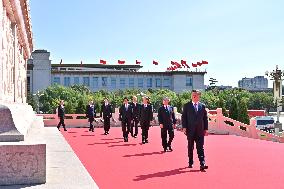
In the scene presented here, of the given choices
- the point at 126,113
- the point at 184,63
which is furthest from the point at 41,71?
the point at 126,113

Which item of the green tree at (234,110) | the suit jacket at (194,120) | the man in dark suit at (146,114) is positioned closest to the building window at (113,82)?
the green tree at (234,110)

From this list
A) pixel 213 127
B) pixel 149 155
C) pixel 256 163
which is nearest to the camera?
pixel 256 163

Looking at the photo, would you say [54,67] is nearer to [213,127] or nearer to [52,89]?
[52,89]

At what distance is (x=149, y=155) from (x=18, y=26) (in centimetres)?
672

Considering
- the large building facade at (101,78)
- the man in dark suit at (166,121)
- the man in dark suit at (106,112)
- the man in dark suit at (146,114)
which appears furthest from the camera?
the large building facade at (101,78)

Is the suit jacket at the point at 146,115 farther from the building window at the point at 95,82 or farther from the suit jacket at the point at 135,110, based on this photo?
the building window at the point at 95,82

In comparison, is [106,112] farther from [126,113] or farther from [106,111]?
[126,113]

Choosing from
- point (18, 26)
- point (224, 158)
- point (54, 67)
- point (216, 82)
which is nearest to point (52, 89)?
point (54, 67)

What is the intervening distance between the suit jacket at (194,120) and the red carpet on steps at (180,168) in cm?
82

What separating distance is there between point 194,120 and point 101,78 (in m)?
87.6

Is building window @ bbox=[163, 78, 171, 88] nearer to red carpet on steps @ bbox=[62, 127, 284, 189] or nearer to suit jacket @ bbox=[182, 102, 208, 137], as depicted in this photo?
red carpet on steps @ bbox=[62, 127, 284, 189]

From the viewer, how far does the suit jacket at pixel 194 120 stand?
9602mm

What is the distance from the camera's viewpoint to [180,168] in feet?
31.6

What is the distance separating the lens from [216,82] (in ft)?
537
